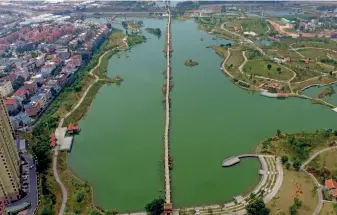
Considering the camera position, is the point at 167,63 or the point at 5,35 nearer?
the point at 167,63

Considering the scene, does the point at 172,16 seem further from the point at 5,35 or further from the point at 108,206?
the point at 108,206

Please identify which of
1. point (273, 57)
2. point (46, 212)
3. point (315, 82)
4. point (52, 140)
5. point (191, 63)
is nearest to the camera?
point (46, 212)

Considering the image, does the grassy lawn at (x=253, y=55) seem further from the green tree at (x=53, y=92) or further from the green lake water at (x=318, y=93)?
the green tree at (x=53, y=92)

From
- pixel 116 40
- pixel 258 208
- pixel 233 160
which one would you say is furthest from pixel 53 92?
pixel 258 208

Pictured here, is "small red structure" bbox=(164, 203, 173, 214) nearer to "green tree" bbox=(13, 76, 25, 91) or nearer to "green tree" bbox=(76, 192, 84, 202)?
"green tree" bbox=(76, 192, 84, 202)

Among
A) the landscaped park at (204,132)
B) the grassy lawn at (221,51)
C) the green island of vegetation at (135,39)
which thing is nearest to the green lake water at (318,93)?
the landscaped park at (204,132)

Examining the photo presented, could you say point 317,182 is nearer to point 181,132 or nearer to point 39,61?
point 181,132

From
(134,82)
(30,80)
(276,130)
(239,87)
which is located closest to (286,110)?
(276,130)
